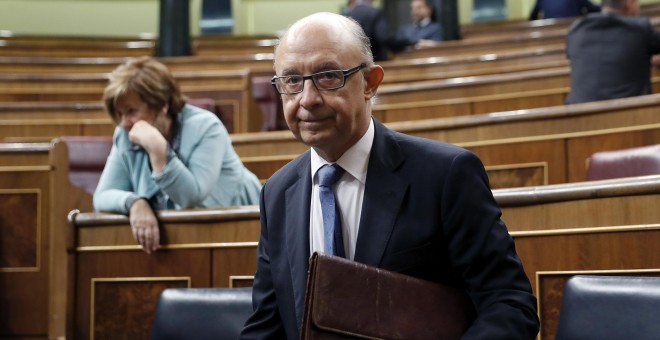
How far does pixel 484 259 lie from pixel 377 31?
2.45m

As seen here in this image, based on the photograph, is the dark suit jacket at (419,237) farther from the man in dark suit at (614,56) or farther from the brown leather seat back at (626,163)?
the man in dark suit at (614,56)

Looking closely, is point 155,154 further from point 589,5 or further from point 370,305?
point 589,5

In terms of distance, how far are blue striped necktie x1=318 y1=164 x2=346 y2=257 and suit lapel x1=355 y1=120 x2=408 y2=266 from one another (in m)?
0.02

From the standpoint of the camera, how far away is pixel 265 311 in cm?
71

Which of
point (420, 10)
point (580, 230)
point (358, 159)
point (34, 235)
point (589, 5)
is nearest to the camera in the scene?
point (358, 159)

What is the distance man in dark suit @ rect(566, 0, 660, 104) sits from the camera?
1.79 m

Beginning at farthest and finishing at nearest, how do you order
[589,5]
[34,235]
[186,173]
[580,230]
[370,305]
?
1. [589,5]
2. [34,235]
3. [186,173]
4. [580,230]
5. [370,305]

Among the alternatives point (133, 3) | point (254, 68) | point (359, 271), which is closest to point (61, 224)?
point (359, 271)

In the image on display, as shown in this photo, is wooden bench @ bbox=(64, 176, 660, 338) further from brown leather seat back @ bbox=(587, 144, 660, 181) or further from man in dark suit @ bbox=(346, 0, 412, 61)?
man in dark suit @ bbox=(346, 0, 412, 61)

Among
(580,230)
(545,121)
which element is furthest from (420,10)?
(580,230)

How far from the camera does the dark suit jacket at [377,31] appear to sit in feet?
9.72

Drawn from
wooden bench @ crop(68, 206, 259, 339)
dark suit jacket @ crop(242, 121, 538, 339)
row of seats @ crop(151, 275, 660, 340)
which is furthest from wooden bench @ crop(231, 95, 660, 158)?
dark suit jacket @ crop(242, 121, 538, 339)

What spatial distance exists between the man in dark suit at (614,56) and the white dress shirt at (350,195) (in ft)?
4.02

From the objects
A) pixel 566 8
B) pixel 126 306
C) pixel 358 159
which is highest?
pixel 566 8
